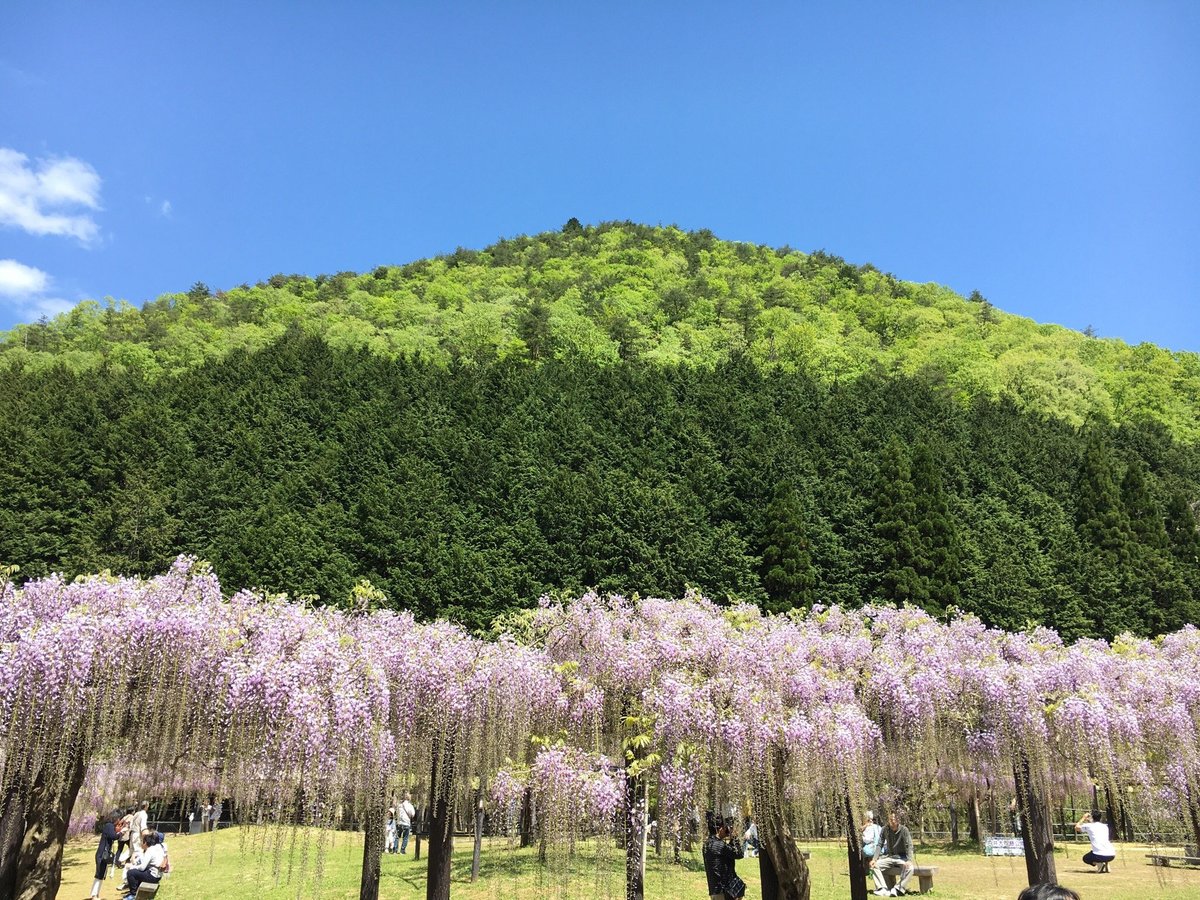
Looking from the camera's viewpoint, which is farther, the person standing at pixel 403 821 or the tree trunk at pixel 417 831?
the person standing at pixel 403 821

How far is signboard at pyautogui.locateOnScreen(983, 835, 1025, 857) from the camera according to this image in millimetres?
21406

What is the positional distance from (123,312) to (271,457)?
3942 centimetres

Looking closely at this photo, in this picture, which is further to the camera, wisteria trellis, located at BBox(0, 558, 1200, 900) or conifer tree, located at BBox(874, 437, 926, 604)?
conifer tree, located at BBox(874, 437, 926, 604)

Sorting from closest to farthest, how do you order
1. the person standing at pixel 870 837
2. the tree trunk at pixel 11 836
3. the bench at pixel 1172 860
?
1. the tree trunk at pixel 11 836
2. the person standing at pixel 870 837
3. the bench at pixel 1172 860

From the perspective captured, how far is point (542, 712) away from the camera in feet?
46.4

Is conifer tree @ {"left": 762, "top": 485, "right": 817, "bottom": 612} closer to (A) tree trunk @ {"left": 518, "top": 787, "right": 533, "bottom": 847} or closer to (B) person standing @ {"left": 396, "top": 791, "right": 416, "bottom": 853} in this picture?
(A) tree trunk @ {"left": 518, "top": 787, "right": 533, "bottom": 847}

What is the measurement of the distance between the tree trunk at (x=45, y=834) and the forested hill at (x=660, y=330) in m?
51.5

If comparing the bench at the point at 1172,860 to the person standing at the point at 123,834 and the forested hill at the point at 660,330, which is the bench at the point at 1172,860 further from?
the forested hill at the point at 660,330

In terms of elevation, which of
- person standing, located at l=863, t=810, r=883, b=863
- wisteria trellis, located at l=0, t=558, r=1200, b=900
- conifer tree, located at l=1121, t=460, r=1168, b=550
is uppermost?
conifer tree, located at l=1121, t=460, r=1168, b=550

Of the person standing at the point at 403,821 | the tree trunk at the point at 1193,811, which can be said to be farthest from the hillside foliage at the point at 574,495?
the tree trunk at the point at 1193,811

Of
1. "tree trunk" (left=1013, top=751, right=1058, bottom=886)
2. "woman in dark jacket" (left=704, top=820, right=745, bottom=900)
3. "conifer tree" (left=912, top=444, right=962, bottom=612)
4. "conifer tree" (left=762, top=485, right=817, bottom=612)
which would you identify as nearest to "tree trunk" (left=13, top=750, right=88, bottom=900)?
"woman in dark jacket" (left=704, top=820, right=745, bottom=900)

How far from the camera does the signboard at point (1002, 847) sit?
21.4 m

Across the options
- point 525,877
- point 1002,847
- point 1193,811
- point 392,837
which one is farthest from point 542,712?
point 1002,847

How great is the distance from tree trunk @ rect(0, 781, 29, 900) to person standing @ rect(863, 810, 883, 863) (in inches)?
515
